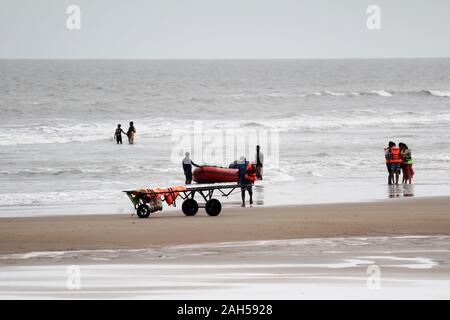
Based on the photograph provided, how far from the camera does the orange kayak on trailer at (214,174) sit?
979 inches

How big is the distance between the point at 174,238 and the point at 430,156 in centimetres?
2109

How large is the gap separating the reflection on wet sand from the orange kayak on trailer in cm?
410

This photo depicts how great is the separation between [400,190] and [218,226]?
875cm

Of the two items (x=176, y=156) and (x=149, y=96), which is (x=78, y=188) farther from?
(x=149, y=96)

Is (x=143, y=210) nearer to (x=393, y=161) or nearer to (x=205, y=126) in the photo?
(x=393, y=161)

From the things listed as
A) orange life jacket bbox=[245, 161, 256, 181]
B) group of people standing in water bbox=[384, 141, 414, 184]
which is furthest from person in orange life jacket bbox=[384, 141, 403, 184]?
orange life jacket bbox=[245, 161, 256, 181]

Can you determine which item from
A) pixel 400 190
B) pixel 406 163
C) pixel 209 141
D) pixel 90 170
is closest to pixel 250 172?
pixel 400 190

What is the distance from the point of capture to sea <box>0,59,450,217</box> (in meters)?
24.7

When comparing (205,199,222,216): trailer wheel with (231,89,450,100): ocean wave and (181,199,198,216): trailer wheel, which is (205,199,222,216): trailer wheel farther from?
(231,89,450,100): ocean wave

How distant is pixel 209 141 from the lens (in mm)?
43531

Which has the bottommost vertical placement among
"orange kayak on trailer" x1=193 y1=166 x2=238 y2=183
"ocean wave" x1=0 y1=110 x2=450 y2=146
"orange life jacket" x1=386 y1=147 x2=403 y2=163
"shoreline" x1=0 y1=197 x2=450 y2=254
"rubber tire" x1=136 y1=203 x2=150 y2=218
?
"shoreline" x1=0 y1=197 x2=450 y2=254

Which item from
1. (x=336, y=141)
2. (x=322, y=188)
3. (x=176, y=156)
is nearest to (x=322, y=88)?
(x=336, y=141)

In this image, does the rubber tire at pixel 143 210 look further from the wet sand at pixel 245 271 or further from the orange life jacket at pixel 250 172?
the wet sand at pixel 245 271

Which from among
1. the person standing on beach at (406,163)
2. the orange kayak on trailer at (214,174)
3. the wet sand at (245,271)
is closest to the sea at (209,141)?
the person standing on beach at (406,163)
